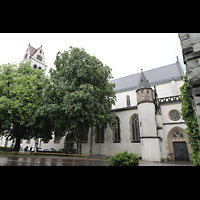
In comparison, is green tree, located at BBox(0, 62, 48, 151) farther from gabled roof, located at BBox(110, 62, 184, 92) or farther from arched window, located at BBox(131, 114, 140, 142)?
gabled roof, located at BBox(110, 62, 184, 92)

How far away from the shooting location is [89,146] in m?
22.9

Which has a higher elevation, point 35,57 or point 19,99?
point 35,57

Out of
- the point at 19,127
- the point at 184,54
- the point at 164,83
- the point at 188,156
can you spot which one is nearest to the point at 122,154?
the point at 184,54

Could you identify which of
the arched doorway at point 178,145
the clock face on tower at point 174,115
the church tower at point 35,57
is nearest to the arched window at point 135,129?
the arched doorway at point 178,145

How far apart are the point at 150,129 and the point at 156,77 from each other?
14.9 m

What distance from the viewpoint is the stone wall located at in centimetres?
302

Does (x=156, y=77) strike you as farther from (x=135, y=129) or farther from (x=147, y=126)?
(x=147, y=126)

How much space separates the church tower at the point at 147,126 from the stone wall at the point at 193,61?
1469cm

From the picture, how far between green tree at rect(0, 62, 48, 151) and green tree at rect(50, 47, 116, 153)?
253 cm

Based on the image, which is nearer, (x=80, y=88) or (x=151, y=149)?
(x=80, y=88)

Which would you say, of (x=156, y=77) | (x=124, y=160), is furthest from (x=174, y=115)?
(x=124, y=160)

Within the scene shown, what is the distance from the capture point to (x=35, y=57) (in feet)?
166

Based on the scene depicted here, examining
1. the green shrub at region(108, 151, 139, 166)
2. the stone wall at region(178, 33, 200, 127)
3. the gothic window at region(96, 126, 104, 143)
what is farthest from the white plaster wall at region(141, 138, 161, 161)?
the stone wall at region(178, 33, 200, 127)
